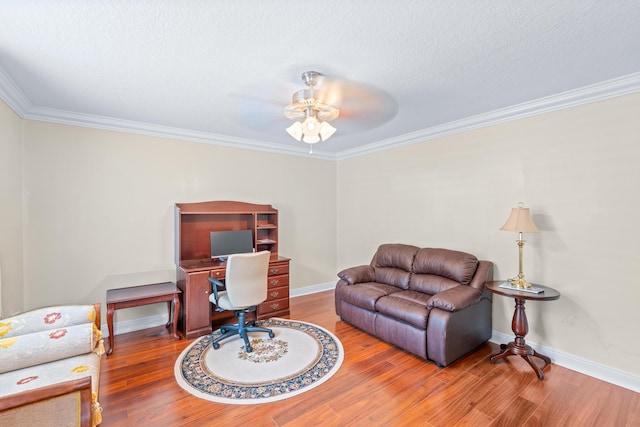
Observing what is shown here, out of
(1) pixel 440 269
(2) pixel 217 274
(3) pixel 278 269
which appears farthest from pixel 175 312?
(1) pixel 440 269

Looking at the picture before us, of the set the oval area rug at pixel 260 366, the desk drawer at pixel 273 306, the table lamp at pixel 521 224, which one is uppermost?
the table lamp at pixel 521 224

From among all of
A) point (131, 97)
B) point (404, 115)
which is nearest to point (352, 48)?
point (404, 115)

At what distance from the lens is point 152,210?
11.7 ft

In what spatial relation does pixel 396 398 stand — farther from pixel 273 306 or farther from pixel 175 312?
pixel 175 312

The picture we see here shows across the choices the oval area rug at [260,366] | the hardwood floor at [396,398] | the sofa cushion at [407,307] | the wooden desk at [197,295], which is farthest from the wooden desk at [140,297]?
the sofa cushion at [407,307]

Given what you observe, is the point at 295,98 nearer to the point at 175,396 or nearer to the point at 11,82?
the point at 11,82

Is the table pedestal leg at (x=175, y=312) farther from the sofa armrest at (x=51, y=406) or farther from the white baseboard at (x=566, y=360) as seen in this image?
the sofa armrest at (x=51, y=406)

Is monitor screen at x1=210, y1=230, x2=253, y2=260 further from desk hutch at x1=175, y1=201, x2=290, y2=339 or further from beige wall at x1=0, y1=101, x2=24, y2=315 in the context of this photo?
beige wall at x1=0, y1=101, x2=24, y2=315

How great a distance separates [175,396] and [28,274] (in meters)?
2.12

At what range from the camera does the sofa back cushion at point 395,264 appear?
11.9 feet

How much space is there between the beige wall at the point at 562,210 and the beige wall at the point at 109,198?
275 centimetres

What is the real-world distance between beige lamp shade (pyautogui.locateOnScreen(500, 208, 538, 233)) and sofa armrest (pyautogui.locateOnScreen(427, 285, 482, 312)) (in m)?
0.72

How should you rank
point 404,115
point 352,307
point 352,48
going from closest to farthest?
point 352,48, point 404,115, point 352,307

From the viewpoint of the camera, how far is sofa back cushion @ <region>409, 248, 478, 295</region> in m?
3.12
